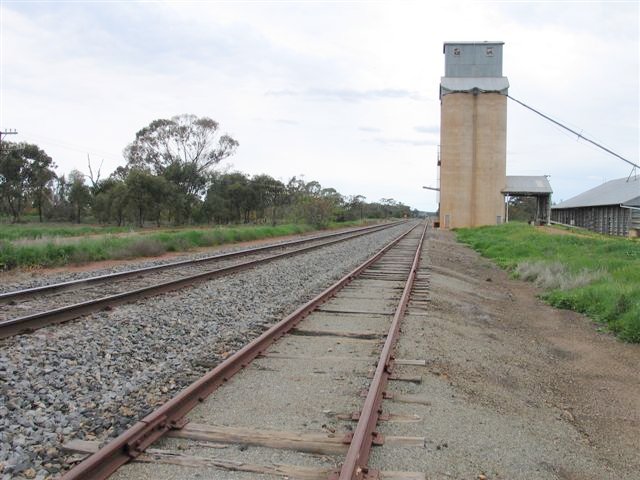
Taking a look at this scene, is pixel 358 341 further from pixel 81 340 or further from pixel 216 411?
pixel 81 340

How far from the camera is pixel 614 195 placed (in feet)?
140

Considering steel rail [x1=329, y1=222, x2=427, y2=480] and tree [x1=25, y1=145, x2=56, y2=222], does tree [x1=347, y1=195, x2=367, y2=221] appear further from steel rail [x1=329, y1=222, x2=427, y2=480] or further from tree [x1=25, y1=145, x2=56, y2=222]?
steel rail [x1=329, y1=222, x2=427, y2=480]

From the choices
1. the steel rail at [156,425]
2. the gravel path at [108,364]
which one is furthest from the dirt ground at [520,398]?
the gravel path at [108,364]

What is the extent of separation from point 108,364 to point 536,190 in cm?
5228

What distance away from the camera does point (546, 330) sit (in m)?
9.19

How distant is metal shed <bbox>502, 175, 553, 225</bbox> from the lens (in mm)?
52500

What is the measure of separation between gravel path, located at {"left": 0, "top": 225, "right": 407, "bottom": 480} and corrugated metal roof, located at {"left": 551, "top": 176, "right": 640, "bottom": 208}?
117ft

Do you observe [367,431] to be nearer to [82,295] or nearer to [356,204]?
[82,295]

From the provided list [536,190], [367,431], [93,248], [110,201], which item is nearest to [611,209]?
[536,190]

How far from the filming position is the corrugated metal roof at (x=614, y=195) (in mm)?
38656

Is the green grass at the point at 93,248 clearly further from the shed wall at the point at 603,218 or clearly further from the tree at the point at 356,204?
the tree at the point at 356,204

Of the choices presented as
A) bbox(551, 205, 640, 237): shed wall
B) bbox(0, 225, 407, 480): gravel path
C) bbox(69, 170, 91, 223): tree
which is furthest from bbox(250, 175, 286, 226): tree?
bbox(0, 225, 407, 480): gravel path

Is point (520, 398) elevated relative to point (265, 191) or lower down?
lower down

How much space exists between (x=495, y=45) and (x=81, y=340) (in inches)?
2278
